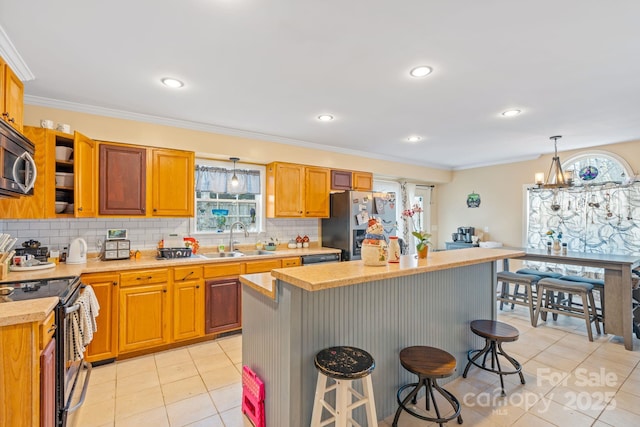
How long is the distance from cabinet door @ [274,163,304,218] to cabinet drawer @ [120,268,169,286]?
165 centimetres

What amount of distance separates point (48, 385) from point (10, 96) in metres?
2.06

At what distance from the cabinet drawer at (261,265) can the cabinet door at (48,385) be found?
1.96 meters

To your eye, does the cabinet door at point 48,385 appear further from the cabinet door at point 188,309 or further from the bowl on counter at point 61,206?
the bowl on counter at point 61,206

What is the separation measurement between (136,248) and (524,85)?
4.31 meters

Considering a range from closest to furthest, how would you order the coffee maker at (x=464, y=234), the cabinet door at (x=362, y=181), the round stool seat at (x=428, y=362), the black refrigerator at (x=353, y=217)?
the round stool seat at (x=428, y=362), the black refrigerator at (x=353, y=217), the cabinet door at (x=362, y=181), the coffee maker at (x=464, y=234)

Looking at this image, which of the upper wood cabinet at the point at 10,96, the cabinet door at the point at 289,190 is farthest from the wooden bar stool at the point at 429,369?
the upper wood cabinet at the point at 10,96

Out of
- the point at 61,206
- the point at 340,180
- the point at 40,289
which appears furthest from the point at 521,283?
the point at 61,206

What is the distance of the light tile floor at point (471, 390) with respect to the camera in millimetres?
2074

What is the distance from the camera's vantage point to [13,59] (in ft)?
6.97

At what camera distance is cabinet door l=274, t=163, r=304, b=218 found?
13.9 feet

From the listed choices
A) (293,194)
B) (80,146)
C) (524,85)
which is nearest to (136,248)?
(80,146)

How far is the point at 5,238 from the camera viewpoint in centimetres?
243

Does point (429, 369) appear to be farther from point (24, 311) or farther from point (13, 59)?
point (13, 59)

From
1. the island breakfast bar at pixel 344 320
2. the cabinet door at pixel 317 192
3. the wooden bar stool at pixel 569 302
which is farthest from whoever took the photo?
the cabinet door at pixel 317 192
